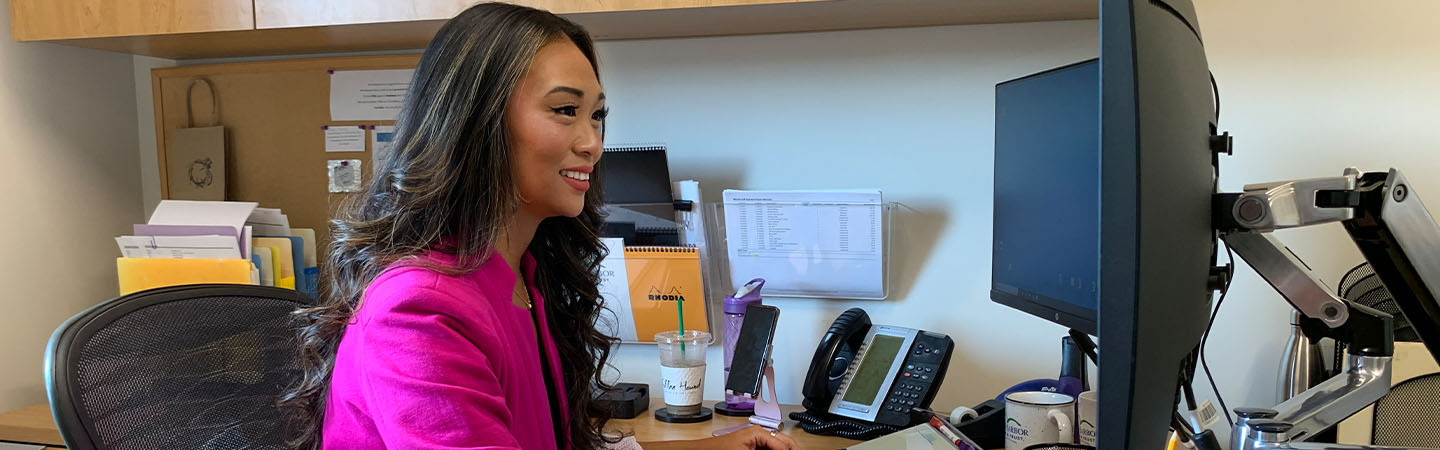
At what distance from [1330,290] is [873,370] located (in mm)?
995

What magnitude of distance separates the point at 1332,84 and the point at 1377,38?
0.09 metres

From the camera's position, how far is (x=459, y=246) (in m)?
1.07

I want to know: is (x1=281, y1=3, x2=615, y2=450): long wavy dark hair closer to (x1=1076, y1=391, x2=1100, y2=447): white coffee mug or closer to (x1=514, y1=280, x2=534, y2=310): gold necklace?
(x1=514, y1=280, x2=534, y2=310): gold necklace

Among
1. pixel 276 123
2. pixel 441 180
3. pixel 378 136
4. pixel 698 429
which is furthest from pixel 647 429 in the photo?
pixel 276 123

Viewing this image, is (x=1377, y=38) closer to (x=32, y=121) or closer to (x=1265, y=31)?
(x=1265, y=31)

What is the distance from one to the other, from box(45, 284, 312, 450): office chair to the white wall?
96 centimetres

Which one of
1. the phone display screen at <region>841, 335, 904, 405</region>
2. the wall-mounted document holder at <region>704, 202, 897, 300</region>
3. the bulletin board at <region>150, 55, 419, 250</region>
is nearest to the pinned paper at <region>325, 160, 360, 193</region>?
the bulletin board at <region>150, 55, 419, 250</region>

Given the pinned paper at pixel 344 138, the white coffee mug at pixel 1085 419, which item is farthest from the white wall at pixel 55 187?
the white coffee mug at pixel 1085 419

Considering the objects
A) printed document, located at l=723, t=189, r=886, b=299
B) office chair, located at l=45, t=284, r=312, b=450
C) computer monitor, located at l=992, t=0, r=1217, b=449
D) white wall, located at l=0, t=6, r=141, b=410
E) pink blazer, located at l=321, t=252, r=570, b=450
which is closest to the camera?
computer monitor, located at l=992, t=0, r=1217, b=449

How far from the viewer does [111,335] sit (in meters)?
1.12

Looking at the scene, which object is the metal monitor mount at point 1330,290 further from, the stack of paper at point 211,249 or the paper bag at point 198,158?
the paper bag at point 198,158

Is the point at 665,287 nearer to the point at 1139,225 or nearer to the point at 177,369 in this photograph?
the point at 177,369

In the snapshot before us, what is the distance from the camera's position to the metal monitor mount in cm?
59

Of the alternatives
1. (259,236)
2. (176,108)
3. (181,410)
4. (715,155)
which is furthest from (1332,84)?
(176,108)
